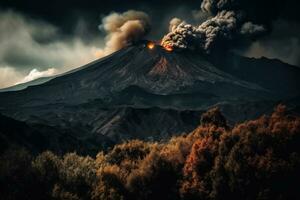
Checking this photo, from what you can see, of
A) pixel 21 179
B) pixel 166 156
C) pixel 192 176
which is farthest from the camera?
pixel 166 156

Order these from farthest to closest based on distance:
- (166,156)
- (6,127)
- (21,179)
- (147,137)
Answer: (147,137) → (6,127) → (166,156) → (21,179)

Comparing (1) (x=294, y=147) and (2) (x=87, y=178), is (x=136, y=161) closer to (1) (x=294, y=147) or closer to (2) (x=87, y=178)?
(2) (x=87, y=178)

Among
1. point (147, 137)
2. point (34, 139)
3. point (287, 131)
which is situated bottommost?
point (147, 137)

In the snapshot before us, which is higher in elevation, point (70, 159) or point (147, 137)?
point (70, 159)

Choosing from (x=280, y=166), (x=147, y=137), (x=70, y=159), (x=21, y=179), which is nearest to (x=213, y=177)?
(x=280, y=166)

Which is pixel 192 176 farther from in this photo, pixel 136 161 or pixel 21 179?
pixel 21 179

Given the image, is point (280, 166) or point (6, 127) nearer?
point (280, 166)
